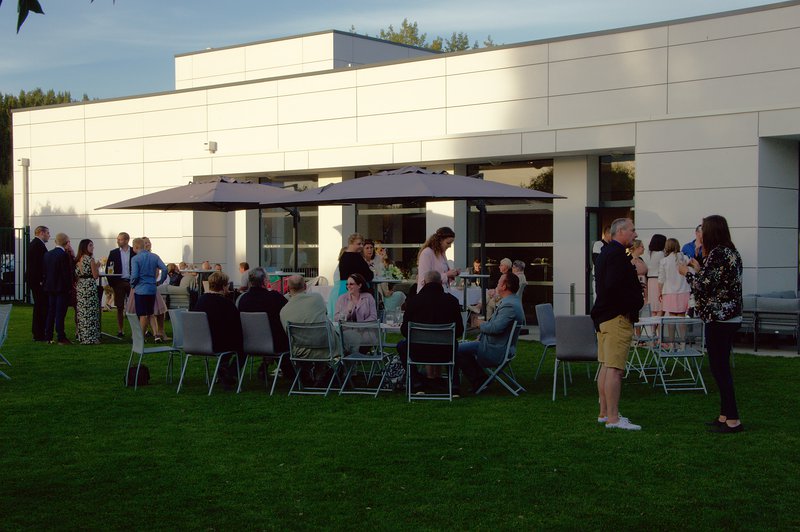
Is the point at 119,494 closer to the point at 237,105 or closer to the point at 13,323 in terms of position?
the point at 13,323

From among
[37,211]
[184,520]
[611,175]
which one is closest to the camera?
[184,520]

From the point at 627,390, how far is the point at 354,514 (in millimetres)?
5562

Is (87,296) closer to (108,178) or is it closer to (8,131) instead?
(108,178)

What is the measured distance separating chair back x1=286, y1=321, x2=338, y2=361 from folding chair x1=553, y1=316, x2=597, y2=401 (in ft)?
7.55

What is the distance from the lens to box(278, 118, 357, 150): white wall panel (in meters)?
20.9

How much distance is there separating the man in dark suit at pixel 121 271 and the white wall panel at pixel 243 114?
260 inches

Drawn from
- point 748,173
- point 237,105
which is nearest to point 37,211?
point 237,105

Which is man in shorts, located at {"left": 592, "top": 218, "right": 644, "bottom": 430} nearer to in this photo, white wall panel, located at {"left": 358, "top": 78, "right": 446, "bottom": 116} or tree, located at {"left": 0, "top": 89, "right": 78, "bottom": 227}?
white wall panel, located at {"left": 358, "top": 78, "right": 446, "bottom": 116}

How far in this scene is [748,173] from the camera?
14938 millimetres

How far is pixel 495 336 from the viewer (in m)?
10.1

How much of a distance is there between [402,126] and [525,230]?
3365mm

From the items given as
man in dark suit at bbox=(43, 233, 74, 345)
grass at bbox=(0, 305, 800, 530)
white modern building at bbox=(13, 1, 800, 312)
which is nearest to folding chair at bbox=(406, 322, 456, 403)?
grass at bbox=(0, 305, 800, 530)

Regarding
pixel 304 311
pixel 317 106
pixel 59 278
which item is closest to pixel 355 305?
pixel 304 311

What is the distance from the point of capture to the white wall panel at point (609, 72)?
1661cm
